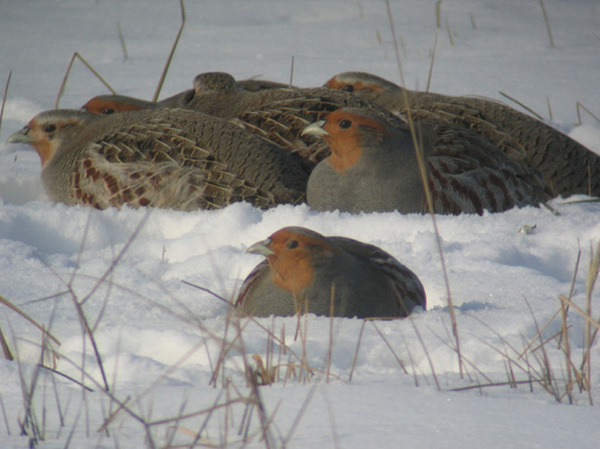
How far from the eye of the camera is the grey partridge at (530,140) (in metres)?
4.85

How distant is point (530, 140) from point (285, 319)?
2838 millimetres

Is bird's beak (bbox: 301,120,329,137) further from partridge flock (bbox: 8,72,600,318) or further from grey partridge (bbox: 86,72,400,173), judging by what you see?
grey partridge (bbox: 86,72,400,173)

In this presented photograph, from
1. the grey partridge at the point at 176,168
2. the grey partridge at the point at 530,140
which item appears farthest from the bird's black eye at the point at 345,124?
the grey partridge at the point at 530,140

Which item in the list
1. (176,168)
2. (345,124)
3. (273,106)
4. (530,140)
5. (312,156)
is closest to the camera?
(345,124)

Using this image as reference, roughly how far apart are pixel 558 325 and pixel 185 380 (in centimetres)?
109

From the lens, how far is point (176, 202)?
418cm

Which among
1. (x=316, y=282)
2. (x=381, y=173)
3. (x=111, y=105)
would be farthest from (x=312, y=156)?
(x=316, y=282)

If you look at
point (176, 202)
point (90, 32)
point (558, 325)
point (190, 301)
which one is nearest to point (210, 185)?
point (176, 202)

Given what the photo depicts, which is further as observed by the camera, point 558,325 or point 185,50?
point 185,50

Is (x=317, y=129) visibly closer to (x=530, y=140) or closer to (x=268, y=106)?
(x=268, y=106)

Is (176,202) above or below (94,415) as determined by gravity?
above

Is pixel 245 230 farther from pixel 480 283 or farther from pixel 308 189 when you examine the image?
pixel 480 283

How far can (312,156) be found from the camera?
4.48 m

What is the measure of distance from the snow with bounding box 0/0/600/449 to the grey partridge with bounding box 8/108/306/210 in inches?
9.6
